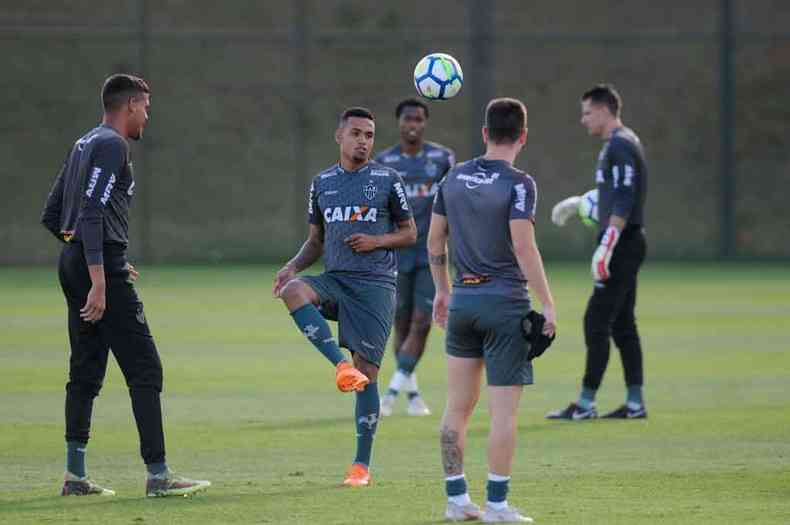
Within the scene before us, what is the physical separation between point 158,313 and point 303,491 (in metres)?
12.2

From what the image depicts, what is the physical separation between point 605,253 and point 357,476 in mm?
3723

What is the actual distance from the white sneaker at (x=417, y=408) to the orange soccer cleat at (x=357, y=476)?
3352 millimetres

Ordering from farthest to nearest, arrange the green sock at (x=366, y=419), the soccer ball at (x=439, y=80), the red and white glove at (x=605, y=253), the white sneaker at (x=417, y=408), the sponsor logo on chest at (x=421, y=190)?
the sponsor logo on chest at (x=421, y=190), the white sneaker at (x=417, y=408), the red and white glove at (x=605, y=253), the soccer ball at (x=439, y=80), the green sock at (x=366, y=419)

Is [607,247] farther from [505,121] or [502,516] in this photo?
[502,516]

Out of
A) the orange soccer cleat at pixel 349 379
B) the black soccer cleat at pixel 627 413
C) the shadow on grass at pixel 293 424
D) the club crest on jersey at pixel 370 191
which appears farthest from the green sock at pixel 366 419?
the black soccer cleat at pixel 627 413

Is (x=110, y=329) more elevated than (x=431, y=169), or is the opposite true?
(x=431, y=169)

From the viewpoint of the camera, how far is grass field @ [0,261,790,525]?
845 cm

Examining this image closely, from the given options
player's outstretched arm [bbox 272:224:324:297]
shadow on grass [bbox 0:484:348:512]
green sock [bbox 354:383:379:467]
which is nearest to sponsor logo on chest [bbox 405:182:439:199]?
player's outstretched arm [bbox 272:224:324:297]

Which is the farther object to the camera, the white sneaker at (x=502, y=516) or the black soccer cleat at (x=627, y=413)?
the black soccer cleat at (x=627, y=413)

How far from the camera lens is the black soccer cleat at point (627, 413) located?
1229 centimetres

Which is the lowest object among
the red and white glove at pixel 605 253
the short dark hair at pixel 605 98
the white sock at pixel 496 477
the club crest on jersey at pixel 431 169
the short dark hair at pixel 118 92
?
the white sock at pixel 496 477

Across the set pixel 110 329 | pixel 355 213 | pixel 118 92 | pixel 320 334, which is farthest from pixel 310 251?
pixel 118 92

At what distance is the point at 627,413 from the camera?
40.5 ft

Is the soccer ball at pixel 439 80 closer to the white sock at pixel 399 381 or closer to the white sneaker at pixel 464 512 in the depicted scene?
the white sock at pixel 399 381
